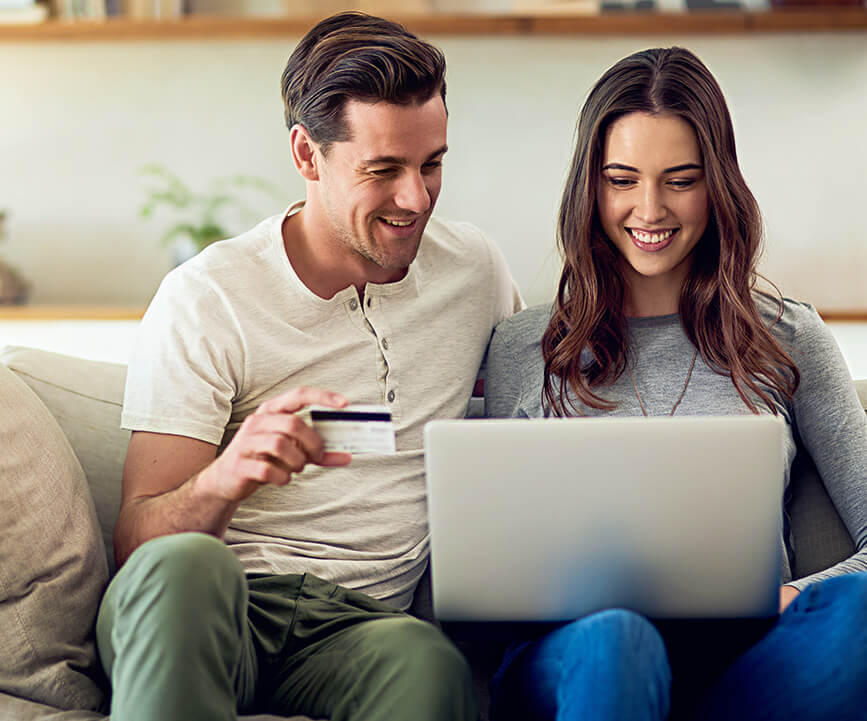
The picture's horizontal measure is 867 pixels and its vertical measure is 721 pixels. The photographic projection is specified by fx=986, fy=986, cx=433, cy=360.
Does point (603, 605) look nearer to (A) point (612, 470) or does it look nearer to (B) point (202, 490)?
(A) point (612, 470)

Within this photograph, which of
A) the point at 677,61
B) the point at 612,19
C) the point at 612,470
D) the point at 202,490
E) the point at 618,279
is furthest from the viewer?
the point at 612,19

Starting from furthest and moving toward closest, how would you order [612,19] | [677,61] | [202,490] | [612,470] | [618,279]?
[612,19] < [618,279] < [677,61] < [202,490] < [612,470]

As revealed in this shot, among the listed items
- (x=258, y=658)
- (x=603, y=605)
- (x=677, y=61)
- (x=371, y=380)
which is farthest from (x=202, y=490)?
(x=677, y=61)

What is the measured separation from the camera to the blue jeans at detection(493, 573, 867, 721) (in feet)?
3.46

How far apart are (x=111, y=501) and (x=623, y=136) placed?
1.03 metres

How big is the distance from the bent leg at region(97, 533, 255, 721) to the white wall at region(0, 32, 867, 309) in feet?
7.26

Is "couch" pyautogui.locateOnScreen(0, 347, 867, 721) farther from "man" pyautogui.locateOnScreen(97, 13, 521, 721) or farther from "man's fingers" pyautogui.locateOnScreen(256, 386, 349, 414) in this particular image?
"man's fingers" pyautogui.locateOnScreen(256, 386, 349, 414)

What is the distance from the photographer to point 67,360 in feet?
5.73

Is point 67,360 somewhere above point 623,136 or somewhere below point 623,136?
below

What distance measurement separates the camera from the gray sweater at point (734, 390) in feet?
4.99

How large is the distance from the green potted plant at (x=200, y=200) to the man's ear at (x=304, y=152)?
1.58 metres

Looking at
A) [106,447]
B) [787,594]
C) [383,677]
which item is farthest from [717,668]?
[106,447]

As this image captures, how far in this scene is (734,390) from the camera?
158cm

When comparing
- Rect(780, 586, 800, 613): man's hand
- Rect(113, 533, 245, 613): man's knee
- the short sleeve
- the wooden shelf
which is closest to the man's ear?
the short sleeve
